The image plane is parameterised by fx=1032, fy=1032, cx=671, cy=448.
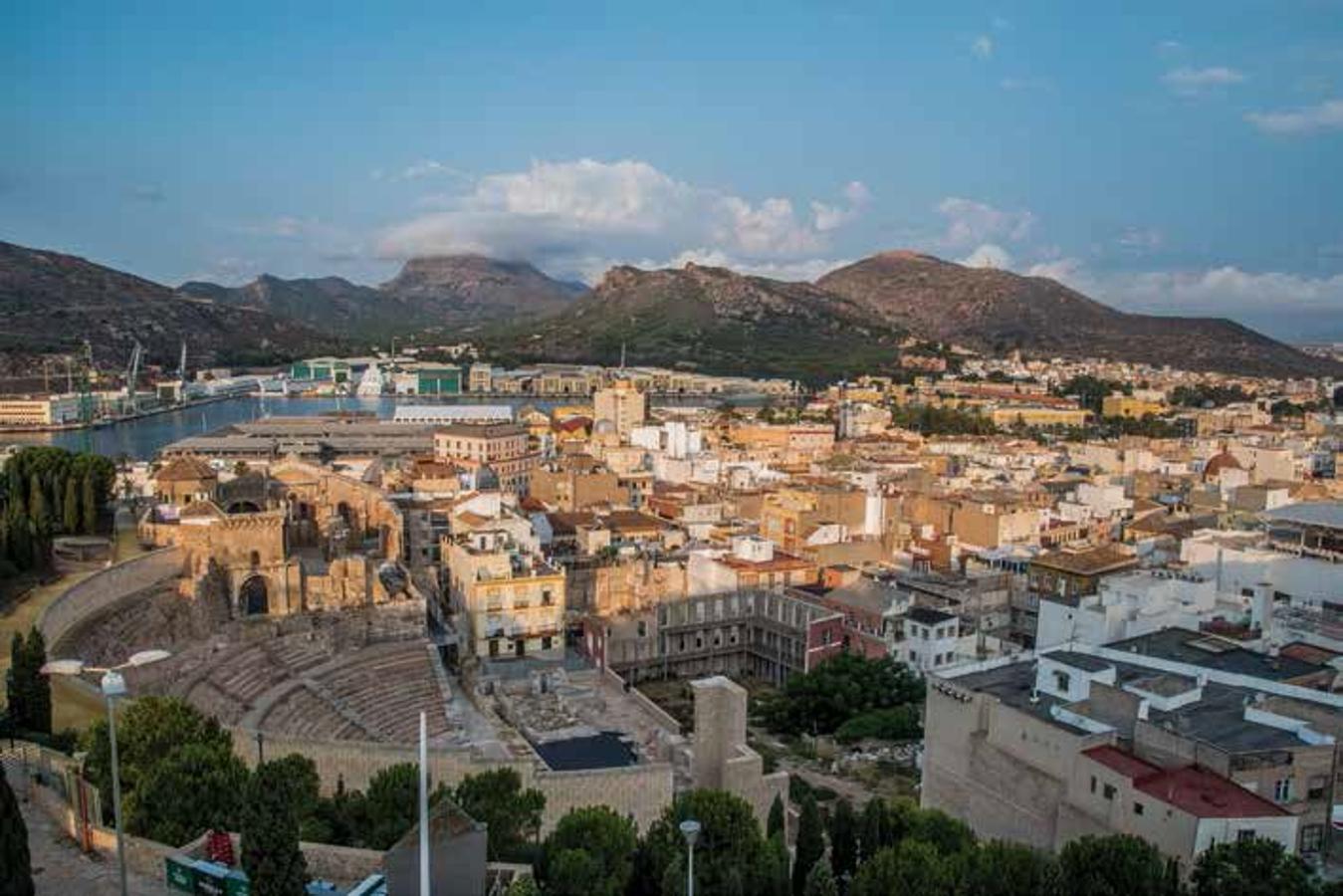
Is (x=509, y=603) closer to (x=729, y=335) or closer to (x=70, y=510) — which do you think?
(x=70, y=510)

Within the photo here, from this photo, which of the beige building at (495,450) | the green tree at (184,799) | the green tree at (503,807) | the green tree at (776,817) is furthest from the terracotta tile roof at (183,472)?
the green tree at (776,817)

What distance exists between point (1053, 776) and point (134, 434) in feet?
310

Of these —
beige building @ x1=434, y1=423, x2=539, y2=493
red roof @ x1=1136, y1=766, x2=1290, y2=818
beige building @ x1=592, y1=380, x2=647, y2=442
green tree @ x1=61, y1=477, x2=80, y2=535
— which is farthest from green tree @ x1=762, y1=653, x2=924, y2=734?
beige building @ x1=592, y1=380, x2=647, y2=442

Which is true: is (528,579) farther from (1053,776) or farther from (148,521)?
(1053,776)

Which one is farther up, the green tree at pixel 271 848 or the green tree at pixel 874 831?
the green tree at pixel 271 848

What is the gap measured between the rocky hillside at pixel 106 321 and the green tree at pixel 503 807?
11401 cm

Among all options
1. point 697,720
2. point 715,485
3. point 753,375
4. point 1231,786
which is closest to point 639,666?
point 697,720

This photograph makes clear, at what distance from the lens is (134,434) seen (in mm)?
93438

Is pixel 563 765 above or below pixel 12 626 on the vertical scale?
below

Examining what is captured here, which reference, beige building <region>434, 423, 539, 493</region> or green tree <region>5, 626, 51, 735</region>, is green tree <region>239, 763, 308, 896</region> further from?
beige building <region>434, 423, 539, 493</region>

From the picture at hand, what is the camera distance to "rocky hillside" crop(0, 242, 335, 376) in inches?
4938

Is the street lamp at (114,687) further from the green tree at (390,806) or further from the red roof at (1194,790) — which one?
the red roof at (1194,790)

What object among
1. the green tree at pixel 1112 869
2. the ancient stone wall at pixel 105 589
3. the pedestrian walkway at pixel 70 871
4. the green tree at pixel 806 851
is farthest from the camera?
the ancient stone wall at pixel 105 589

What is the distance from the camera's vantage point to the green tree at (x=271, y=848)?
9.39m
